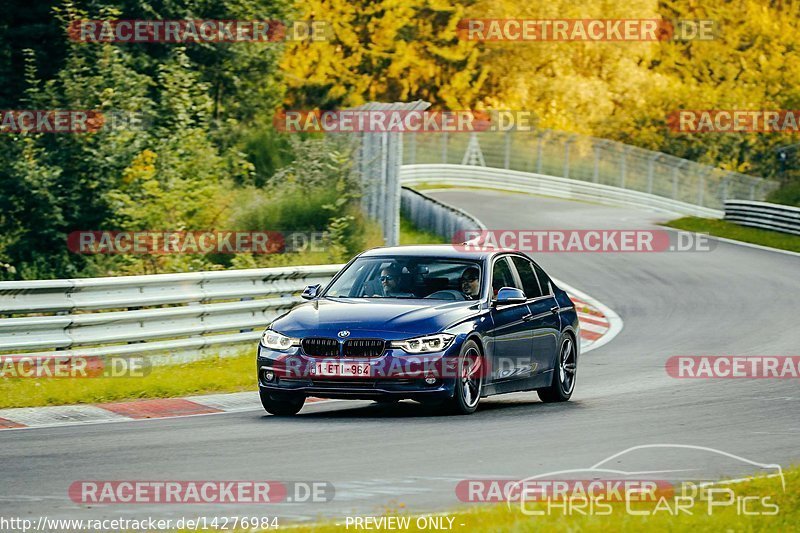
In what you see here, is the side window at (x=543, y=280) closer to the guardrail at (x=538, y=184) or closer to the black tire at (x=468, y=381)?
the black tire at (x=468, y=381)

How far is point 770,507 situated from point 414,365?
4.97m

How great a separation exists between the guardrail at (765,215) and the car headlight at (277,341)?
30418 millimetres

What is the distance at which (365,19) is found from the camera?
6800 centimetres

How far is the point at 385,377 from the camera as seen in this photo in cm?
1274

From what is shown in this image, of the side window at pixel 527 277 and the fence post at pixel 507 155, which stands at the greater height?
the side window at pixel 527 277

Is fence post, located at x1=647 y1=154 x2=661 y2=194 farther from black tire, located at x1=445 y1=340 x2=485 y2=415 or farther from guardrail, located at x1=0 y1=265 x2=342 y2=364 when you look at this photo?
black tire, located at x1=445 y1=340 x2=485 y2=415

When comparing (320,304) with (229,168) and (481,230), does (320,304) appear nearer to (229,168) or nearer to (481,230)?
(481,230)

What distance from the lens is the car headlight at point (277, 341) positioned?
13.0 metres

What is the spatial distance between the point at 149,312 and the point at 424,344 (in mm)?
4493

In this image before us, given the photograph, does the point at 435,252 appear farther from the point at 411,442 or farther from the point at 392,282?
the point at 411,442

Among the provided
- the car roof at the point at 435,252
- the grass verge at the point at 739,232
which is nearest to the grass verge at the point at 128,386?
the car roof at the point at 435,252

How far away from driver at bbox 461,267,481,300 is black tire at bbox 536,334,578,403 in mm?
1484

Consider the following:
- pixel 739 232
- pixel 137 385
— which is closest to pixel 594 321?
pixel 137 385

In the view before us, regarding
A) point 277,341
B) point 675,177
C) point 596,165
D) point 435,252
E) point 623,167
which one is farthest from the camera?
point 596,165
